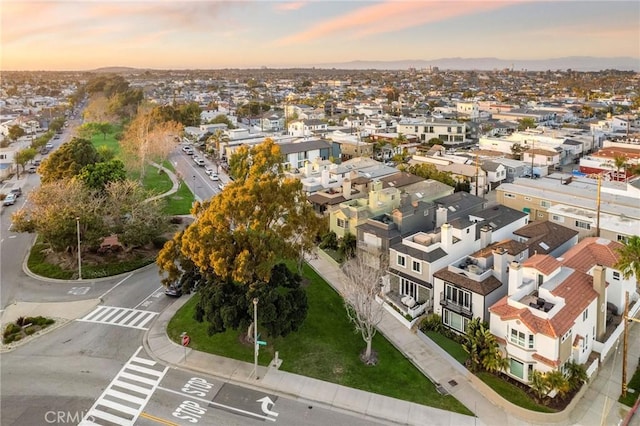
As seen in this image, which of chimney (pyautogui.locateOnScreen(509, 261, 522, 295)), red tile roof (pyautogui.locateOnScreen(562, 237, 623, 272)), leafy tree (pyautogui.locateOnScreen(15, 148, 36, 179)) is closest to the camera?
chimney (pyautogui.locateOnScreen(509, 261, 522, 295))

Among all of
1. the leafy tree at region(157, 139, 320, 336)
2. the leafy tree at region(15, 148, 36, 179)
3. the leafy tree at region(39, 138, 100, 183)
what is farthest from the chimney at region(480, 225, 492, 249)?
the leafy tree at region(15, 148, 36, 179)

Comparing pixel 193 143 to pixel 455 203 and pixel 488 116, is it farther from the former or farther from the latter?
pixel 488 116

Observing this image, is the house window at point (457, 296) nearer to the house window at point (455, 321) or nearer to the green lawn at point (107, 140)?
the house window at point (455, 321)

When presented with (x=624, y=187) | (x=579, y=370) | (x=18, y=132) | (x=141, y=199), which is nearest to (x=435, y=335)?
(x=579, y=370)

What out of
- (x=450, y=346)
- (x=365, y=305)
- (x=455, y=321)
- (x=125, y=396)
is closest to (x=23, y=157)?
(x=125, y=396)

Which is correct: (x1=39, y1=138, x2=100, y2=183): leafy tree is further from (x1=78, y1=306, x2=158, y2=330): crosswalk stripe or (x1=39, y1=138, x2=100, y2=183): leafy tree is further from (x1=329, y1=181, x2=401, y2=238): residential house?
(x1=329, y1=181, x2=401, y2=238): residential house

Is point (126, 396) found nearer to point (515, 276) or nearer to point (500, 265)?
point (515, 276)
